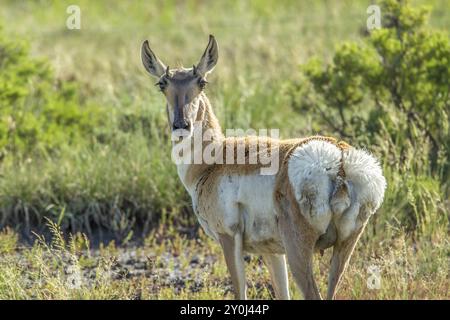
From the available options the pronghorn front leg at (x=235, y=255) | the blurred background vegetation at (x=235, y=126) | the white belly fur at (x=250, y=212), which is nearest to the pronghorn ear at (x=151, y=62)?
the white belly fur at (x=250, y=212)

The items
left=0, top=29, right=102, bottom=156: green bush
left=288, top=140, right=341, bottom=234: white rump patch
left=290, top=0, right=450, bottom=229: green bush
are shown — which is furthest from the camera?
left=0, top=29, right=102, bottom=156: green bush

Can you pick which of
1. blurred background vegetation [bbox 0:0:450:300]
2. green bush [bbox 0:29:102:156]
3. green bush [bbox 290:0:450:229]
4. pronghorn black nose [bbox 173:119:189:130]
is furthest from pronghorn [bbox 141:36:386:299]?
green bush [bbox 0:29:102:156]

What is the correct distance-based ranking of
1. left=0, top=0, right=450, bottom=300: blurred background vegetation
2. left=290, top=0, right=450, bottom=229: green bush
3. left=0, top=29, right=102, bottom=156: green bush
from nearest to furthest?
1. left=0, top=0, right=450, bottom=300: blurred background vegetation
2. left=290, top=0, right=450, bottom=229: green bush
3. left=0, top=29, right=102, bottom=156: green bush

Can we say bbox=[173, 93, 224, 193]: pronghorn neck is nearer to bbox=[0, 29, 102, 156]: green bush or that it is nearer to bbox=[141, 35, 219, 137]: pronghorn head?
bbox=[141, 35, 219, 137]: pronghorn head

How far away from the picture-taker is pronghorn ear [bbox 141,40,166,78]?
8484 millimetres

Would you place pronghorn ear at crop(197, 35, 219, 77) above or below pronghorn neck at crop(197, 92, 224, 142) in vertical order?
above

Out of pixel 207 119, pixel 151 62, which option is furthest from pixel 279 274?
pixel 151 62

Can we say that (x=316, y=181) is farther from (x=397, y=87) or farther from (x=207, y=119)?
(x=397, y=87)

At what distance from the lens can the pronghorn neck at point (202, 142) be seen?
8086 mm

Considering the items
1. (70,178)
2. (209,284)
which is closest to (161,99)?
(70,178)

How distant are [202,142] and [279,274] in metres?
1.31

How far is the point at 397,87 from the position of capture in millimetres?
11586

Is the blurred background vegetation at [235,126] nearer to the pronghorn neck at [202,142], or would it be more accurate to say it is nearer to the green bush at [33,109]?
the green bush at [33,109]
